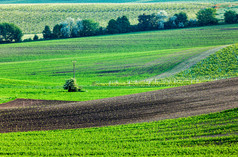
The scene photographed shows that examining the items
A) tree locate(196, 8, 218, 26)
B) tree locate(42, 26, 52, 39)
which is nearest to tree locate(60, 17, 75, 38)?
tree locate(42, 26, 52, 39)

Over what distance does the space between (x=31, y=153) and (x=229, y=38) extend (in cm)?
8248

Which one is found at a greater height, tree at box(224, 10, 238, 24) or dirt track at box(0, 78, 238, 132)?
tree at box(224, 10, 238, 24)

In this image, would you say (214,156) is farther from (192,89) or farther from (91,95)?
(91,95)

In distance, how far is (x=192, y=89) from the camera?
37.5 metres

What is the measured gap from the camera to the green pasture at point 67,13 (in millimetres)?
130000

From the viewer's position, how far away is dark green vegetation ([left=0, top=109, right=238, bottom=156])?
803 inches

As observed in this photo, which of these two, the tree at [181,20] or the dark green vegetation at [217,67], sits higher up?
the tree at [181,20]

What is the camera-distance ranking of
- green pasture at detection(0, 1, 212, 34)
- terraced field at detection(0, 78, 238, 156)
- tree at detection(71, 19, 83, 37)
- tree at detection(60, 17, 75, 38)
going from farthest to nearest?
green pasture at detection(0, 1, 212, 34) → tree at detection(71, 19, 83, 37) → tree at detection(60, 17, 75, 38) → terraced field at detection(0, 78, 238, 156)

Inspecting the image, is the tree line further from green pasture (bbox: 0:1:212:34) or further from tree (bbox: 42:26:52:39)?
green pasture (bbox: 0:1:212:34)

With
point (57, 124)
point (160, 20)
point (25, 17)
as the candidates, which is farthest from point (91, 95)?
point (25, 17)

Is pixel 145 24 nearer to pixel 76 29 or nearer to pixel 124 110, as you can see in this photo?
pixel 76 29

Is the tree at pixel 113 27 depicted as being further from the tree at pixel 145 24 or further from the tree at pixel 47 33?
the tree at pixel 47 33

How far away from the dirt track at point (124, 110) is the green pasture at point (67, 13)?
94.3 meters

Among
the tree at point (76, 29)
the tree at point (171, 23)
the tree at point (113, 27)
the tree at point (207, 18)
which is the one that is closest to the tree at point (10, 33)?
the tree at point (76, 29)
